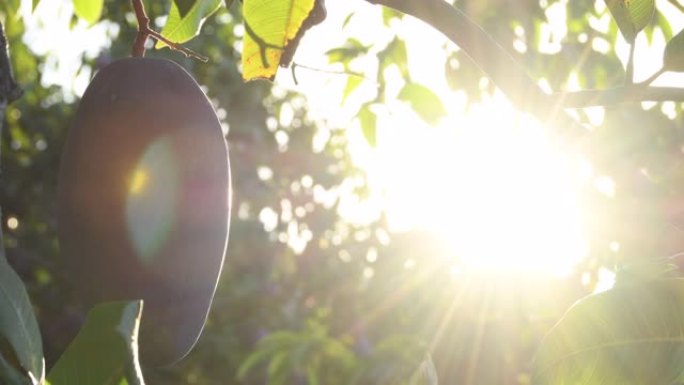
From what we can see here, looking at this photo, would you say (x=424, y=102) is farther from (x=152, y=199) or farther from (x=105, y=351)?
(x=105, y=351)

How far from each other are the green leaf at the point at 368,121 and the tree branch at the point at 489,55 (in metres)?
0.74

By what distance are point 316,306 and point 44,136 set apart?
4.66ft

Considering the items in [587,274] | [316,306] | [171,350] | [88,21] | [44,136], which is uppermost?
[88,21]

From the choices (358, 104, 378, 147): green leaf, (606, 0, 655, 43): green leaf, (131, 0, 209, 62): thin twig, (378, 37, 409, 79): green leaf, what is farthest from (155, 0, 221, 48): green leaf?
(378, 37, 409, 79): green leaf

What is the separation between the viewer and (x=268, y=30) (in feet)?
2.58

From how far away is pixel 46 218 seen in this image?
4445mm

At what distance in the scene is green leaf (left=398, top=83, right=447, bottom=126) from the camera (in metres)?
1.28

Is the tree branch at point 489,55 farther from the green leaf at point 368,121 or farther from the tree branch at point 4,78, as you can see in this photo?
the green leaf at point 368,121

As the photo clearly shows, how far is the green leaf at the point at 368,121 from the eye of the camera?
4.86 feet

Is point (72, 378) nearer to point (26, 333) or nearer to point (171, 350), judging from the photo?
point (26, 333)

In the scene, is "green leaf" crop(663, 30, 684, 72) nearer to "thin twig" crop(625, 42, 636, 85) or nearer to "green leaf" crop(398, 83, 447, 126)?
"thin twig" crop(625, 42, 636, 85)

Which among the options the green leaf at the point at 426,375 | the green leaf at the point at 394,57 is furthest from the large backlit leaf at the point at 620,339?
the green leaf at the point at 394,57

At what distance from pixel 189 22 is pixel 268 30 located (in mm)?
114

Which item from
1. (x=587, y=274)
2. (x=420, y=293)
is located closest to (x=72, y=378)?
(x=587, y=274)
